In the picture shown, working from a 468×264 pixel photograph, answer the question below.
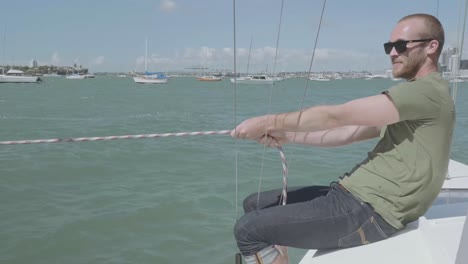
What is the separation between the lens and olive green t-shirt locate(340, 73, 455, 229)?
2.22 metres

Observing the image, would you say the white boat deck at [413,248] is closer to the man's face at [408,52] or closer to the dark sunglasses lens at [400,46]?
the man's face at [408,52]

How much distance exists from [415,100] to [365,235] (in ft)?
2.29

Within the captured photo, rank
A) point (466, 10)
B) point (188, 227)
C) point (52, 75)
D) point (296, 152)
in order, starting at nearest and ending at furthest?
point (466, 10) → point (188, 227) → point (296, 152) → point (52, 75)

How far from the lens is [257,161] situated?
12.0 meters

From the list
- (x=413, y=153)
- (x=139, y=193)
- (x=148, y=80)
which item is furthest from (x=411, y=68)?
(x=148, y=80)

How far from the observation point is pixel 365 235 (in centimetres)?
241

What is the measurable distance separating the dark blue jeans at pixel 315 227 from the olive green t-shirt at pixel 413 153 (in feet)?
0.24

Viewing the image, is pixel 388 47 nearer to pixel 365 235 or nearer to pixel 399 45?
pixel 399 45

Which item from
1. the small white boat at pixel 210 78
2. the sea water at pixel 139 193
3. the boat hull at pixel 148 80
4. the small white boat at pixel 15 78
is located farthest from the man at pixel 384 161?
the small white boat at pixel 210 78

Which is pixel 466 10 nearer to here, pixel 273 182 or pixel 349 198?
pixel 349 198

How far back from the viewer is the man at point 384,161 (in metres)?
2.23

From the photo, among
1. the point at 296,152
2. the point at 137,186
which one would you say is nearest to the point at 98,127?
the point at 296,152

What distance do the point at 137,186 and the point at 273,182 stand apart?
101 inches

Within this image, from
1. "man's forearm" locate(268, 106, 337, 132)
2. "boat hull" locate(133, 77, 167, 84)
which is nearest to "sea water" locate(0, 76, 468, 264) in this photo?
"man's forearm" locate(268, 106, 337, 132)
